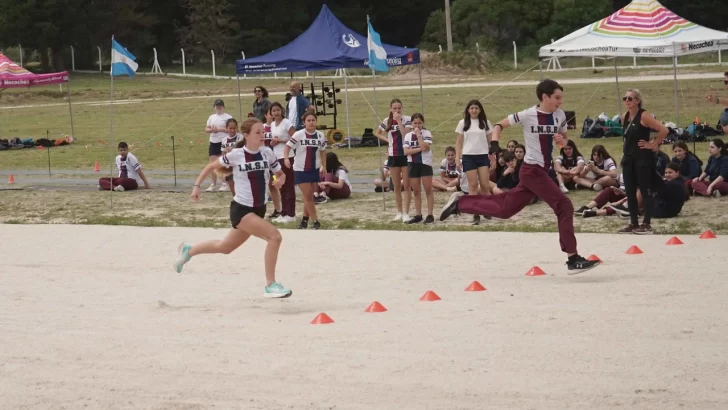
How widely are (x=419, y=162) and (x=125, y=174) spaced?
26.3 feet

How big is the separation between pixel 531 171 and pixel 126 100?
42.6 metres

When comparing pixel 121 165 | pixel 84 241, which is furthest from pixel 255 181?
pixel 121 165

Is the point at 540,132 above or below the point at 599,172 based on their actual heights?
above

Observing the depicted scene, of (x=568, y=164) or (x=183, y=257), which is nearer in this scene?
(x=183, y=257)

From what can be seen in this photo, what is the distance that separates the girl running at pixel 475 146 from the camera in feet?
51.4

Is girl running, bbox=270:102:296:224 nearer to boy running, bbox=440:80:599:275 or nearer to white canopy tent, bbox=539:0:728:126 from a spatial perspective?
boy running, bbox=440:80:599:275

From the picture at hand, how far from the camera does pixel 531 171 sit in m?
11.2

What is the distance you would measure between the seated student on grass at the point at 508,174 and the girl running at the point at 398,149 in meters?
1.79

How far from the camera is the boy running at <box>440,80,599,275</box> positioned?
10953 millimetres

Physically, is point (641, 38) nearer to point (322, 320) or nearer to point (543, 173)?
point (543, 173)

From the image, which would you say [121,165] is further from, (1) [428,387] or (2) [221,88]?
(2) [221,88]

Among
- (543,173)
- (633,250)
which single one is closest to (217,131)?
(633,250)

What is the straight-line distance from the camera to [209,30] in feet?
238

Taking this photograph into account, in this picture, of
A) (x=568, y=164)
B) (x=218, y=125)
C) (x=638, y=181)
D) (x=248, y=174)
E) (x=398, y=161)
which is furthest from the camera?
(x=218, y=125)
